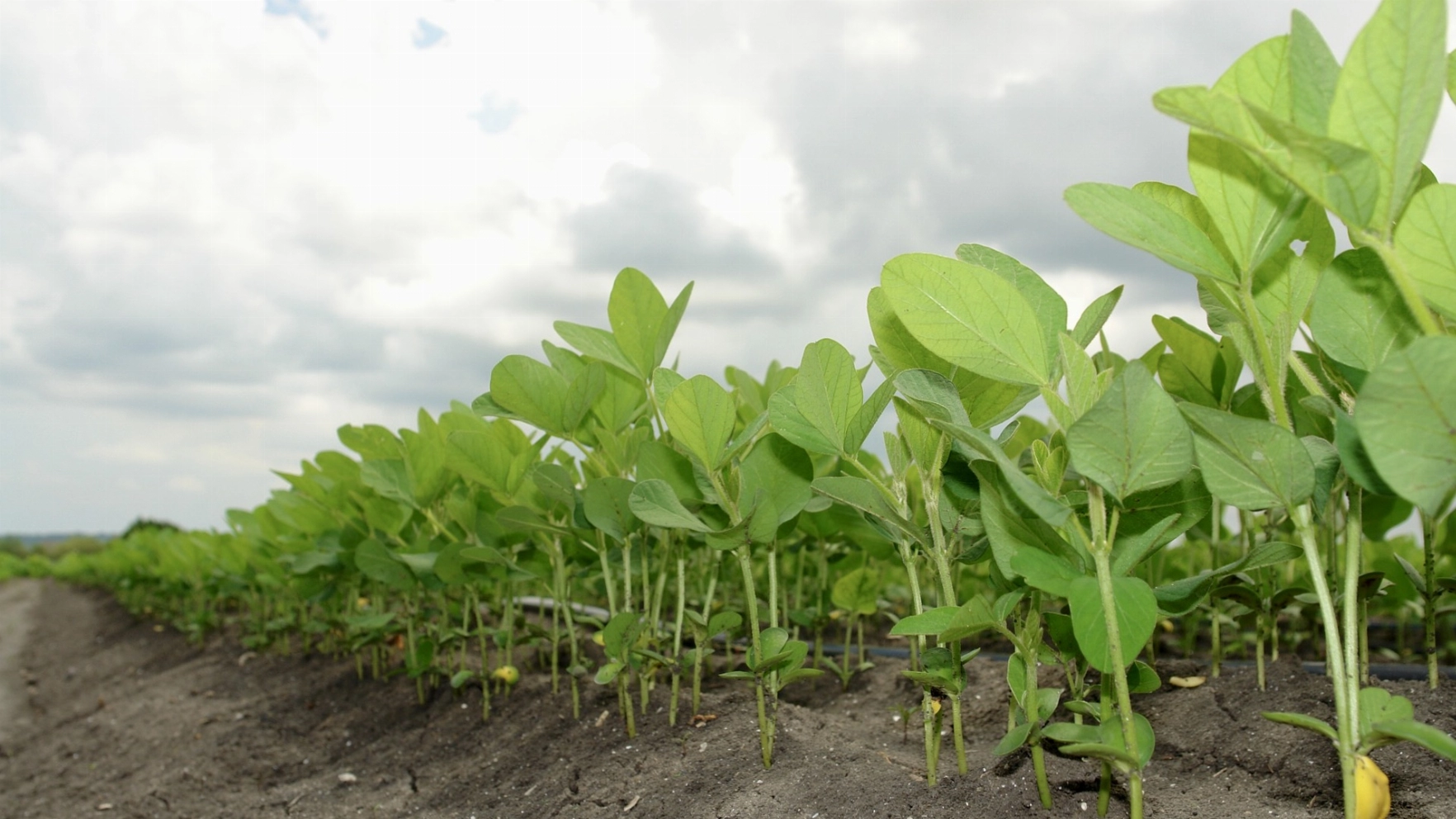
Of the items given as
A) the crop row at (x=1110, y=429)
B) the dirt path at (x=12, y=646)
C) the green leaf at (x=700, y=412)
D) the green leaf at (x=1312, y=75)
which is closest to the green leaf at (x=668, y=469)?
the crop row at (x=1110, y=429)

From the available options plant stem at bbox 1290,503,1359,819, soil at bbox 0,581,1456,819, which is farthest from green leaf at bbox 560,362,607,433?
plant stem at bbox 1290,503,1359,819

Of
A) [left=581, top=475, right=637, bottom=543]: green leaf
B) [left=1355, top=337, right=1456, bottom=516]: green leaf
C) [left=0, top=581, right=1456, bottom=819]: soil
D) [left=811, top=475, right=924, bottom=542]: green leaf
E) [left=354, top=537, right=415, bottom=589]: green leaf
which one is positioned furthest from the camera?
[left=354, top=537, right=415, bottom=589]: green leaf

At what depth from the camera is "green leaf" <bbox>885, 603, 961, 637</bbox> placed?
1.01 m

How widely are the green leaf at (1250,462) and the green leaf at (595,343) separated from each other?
3.21 feet

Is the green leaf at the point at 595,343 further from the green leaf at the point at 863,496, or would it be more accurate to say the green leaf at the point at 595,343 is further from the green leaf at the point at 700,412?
the green leaf at the point at 863,496

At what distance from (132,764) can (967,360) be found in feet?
11.6

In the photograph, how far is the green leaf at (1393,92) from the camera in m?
0.76

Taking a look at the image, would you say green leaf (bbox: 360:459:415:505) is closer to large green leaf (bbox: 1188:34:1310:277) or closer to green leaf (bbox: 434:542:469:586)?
green leaf (bbox: 434:542:469:586)

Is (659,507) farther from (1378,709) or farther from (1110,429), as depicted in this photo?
(1378,709)

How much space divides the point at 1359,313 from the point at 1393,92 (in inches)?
10.2

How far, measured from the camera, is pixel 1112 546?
1.03m

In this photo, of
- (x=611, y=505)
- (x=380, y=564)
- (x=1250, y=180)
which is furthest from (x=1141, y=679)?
(x=380, y=564)

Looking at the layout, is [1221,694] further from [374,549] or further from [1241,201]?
[374,549]

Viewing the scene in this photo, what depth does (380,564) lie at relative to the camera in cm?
238
